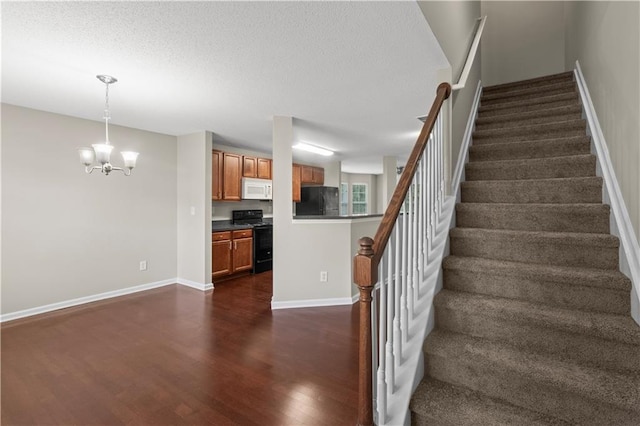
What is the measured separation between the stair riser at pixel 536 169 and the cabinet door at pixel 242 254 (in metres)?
3.74

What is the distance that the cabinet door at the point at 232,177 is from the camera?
5.14 metres

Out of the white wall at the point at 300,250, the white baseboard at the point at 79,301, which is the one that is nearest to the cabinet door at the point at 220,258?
the white baseboard at the point at 79,301

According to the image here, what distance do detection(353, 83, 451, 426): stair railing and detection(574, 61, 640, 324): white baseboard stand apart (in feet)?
3.06

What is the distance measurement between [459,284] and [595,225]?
89cm

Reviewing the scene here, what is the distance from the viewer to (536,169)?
235 centimetres

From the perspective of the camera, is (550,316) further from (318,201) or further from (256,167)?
(318,201)

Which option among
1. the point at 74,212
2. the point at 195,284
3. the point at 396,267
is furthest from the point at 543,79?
the point at 74,212

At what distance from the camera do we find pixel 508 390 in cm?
140

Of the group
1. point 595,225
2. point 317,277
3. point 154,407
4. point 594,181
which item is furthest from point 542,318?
point 317,277

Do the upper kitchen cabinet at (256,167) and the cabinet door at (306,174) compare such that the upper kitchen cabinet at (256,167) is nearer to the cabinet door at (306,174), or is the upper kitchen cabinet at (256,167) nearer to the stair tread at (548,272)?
the cabinet door at (306,174)

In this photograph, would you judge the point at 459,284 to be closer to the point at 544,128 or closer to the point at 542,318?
the point at 542,318

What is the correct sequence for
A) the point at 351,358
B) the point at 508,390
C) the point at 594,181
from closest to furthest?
the point at 508,390 < the point at 594,181 < the point at 351,358

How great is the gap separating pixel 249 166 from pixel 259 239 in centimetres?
134

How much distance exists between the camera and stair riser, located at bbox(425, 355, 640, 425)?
1231mm
